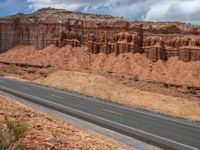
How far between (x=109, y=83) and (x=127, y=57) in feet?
94.2

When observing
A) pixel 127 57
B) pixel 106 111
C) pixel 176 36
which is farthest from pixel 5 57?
pixel 106 111

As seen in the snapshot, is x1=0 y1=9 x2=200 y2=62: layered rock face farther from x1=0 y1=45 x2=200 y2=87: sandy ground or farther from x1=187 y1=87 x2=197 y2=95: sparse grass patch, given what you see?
x1=187 y1=87 x2=197 y2=95: sparse grass patch

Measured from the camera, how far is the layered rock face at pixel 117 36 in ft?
240

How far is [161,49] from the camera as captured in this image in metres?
73.2

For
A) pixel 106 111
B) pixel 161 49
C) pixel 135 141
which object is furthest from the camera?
pixel 161 49

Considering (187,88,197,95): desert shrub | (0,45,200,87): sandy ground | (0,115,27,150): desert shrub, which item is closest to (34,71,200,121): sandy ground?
(187,88,197,95): desert shrub

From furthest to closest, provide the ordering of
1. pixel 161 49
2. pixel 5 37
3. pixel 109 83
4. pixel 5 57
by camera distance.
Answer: pixel 5 37, pixel 5 57, pixel 161 49, pixel 109 83

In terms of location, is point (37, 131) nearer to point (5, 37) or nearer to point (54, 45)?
point (54, 45)

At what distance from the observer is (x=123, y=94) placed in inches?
1606

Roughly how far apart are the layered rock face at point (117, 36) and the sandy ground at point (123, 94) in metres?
23.8

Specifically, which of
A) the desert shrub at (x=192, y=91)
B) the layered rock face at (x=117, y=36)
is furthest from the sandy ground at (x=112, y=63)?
the desert shrub at (x=192, y=91)

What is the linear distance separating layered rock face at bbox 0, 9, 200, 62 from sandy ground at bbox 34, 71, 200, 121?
2376cm

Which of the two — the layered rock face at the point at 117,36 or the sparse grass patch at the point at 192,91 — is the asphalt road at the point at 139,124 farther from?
the layered rock face at the point at 117,36

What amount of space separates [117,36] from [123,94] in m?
38.0
